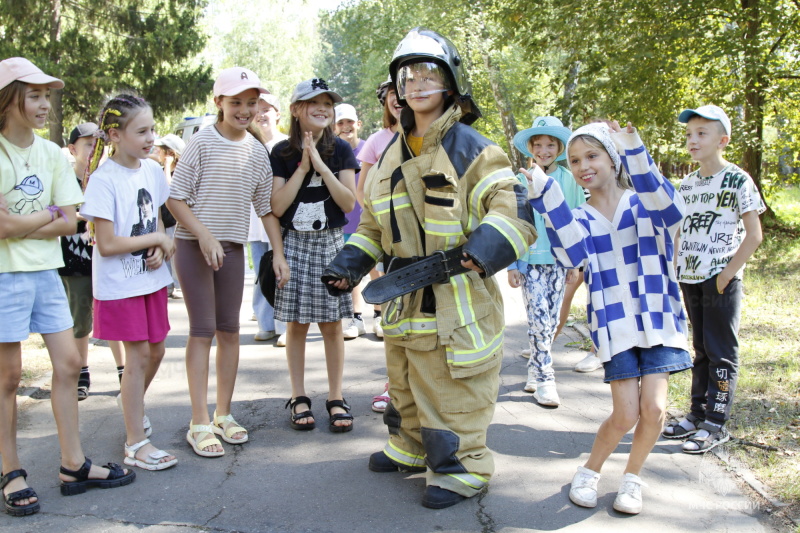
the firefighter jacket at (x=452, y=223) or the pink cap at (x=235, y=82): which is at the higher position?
the pink cap at (x=235, y=82)

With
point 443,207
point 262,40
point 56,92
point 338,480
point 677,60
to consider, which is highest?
point 262,40

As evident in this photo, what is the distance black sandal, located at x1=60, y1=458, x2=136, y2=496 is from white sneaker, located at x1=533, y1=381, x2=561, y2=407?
9.06 ft

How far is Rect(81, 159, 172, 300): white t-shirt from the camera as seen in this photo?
12.4ft

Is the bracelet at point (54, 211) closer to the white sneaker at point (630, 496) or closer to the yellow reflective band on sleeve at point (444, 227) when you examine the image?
the yellow reflective band on sleeve at point (444, 227)

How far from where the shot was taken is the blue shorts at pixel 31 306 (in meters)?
3.37

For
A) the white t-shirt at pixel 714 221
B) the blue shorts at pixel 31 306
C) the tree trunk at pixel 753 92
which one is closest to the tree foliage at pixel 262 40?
the tree trunk at pixel 753 92

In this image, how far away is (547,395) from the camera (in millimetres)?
5055

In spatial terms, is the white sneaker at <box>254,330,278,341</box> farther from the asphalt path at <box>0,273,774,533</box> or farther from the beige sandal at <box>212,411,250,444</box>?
the beige sandal at <box>212,411,250,444</box>

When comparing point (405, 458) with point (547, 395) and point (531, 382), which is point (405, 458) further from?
point (531, 382)

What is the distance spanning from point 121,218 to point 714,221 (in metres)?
3.51

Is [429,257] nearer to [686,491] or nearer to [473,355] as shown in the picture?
[473,355]

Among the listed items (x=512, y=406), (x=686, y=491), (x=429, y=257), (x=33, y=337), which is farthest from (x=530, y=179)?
(x=33, y=337)

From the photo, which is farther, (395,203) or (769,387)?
(769,387)

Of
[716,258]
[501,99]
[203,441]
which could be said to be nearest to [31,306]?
[203,441]
